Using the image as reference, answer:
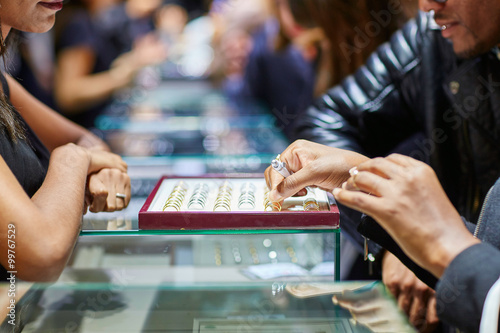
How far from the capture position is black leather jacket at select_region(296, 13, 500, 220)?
52.5 inches

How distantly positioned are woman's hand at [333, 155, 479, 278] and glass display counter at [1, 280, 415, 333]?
18 cm

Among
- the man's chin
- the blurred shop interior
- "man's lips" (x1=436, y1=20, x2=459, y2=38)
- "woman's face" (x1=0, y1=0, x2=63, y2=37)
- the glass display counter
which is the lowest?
the glass display counter

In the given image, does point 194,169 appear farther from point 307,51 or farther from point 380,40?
point 307,51

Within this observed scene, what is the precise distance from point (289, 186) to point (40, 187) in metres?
0.41

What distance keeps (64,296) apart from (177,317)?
20 centimetres

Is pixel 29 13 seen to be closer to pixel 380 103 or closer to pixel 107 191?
pixel 107 191

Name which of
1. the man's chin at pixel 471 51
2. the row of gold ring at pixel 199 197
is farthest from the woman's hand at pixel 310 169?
the man's chin at pixel 471 51

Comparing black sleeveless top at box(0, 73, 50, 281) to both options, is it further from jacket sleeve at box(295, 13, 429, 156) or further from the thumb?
jacket sleeve at box(295, 13, 429, 156)

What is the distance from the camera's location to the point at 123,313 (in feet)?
2.89

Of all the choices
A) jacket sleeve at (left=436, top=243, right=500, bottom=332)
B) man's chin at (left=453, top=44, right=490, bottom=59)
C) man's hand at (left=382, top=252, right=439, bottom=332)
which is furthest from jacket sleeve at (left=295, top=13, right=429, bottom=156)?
jacket sleeve at (left=436, top=243, right=500, bottom=332)

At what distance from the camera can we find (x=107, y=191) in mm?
983

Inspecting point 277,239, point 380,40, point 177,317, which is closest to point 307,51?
point 380,40

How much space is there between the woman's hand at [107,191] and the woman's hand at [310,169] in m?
0.27

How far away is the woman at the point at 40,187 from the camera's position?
758 mm
